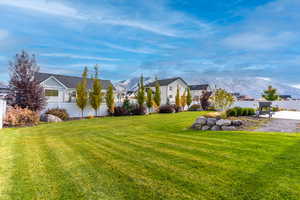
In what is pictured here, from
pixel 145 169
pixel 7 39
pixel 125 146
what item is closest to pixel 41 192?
pixel 145 169

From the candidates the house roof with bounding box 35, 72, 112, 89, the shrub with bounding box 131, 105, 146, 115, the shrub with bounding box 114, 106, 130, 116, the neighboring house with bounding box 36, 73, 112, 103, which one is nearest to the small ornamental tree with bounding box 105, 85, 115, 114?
the shrub with bounding box 114, 106, 130, 116

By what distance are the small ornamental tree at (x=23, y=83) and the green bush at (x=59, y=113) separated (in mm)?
1430

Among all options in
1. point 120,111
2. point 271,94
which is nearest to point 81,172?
point 120,111

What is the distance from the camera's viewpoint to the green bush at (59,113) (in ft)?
45.4

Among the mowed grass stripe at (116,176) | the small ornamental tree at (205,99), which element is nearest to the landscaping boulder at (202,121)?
the mowed grass stripe at (116,176)

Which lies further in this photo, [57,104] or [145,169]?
[57,104]

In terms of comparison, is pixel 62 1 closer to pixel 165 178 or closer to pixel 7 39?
pixel 7 39

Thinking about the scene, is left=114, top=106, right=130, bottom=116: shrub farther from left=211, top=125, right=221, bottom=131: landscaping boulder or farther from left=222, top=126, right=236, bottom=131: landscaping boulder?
left=222, top=126, right=236, bottom=131: landscaping boulder

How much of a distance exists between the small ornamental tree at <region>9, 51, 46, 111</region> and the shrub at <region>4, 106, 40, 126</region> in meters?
1.35

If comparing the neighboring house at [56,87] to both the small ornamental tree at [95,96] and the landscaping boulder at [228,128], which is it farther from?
the landscaping boulder at [228,128]

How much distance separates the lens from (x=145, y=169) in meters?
3.41

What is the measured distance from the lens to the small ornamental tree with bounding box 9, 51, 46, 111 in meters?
12.1

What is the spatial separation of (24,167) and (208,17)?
1446 cm

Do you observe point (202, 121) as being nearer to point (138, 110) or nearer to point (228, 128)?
point (228, 128)
